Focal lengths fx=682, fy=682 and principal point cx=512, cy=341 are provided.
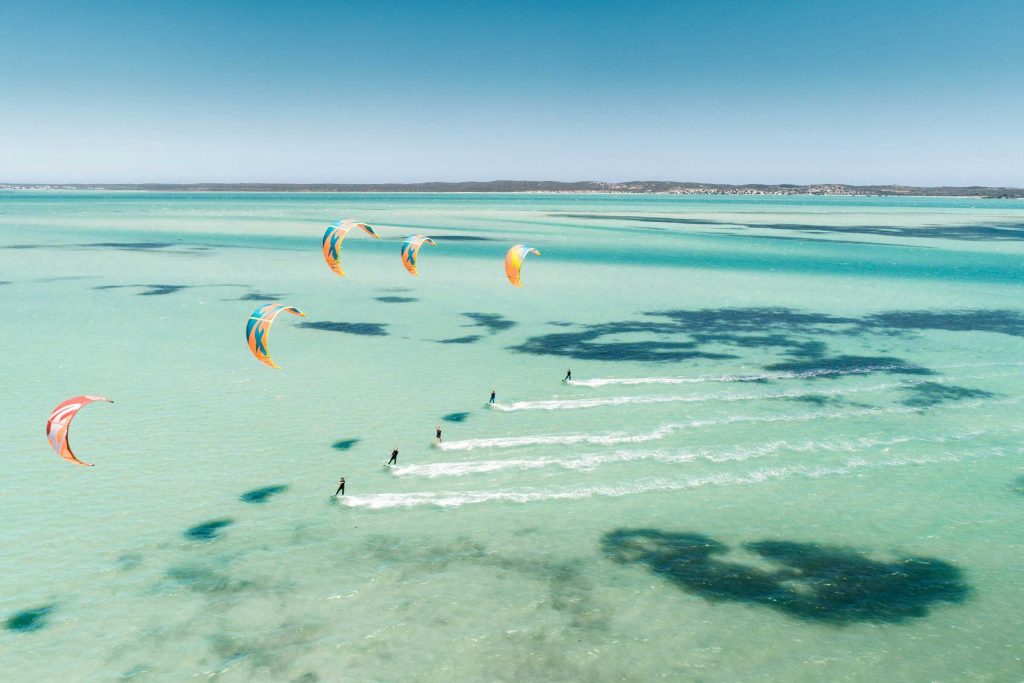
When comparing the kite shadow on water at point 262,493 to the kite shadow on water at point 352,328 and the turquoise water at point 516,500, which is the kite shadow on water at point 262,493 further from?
the kite shadow on water at point 352,328

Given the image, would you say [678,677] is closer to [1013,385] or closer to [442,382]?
[442,382]

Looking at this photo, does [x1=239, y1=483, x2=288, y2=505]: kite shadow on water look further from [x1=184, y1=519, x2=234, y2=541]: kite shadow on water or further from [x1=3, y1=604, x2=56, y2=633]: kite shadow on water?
[x1=3, y1=604, x2=56, y2=633]: kite shadow on water

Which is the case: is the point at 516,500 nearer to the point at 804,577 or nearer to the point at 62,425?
the point at 804,577

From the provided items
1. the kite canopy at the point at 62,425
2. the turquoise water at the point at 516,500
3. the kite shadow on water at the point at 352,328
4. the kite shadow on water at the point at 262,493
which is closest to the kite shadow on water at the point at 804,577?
the turquoise water at the point at 516,500

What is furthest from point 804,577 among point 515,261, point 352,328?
point 352,328

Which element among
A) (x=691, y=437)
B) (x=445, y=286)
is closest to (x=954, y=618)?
(x=691, y=437)

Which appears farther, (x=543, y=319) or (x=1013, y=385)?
(x=543, y=319)
